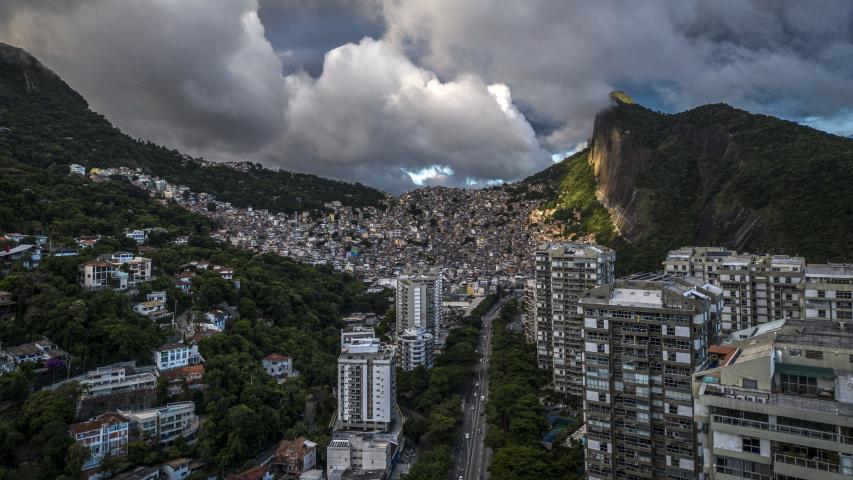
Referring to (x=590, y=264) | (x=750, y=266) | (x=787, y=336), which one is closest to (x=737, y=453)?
(x=787, y=336)

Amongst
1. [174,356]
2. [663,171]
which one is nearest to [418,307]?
[174,356]

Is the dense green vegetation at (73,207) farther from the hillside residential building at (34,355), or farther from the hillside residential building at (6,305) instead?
the hillside residential building at (34,355)

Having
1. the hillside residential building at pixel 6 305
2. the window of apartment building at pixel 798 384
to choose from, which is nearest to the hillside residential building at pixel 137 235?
the hillside residential building at pixel 6 305

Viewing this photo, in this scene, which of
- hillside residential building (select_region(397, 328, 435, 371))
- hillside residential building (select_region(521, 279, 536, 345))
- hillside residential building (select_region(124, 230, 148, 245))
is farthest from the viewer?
hillside residential building (select_region(124, 230, 148, 245))

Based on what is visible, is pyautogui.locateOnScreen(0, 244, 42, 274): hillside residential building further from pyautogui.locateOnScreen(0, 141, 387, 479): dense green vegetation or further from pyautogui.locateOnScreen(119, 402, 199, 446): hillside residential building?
pyautogui.locateOnScreen(119, 402, 199, 446): hillside residential building

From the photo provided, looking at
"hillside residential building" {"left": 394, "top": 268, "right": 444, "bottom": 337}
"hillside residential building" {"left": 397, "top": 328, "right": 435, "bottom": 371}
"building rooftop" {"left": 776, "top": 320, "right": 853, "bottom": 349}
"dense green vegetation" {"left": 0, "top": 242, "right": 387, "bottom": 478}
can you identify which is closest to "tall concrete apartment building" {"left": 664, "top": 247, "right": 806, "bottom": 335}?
"building rooftop" {"left": 776, "top": 320, "right": 853, "bottom": 349}

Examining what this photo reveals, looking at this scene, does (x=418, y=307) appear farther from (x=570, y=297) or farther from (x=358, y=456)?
(x=358, y=456)
